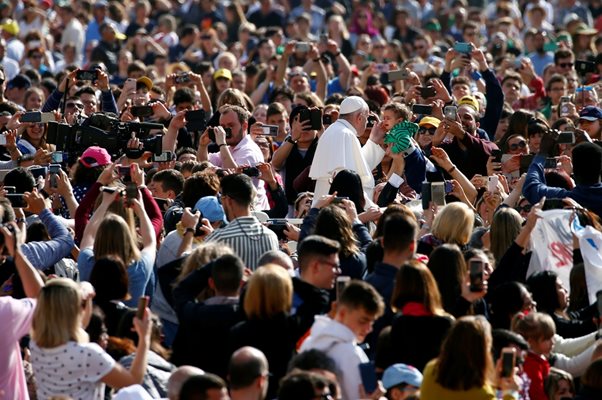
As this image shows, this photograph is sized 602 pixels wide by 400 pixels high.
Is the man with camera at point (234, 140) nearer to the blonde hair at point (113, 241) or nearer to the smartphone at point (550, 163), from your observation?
the smartphone at point (550, 163)

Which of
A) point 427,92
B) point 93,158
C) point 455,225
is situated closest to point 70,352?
point 455,225

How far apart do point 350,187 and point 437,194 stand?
0.57 m

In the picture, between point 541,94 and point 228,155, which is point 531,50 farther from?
point 228,155

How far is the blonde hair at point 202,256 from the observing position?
828 cm

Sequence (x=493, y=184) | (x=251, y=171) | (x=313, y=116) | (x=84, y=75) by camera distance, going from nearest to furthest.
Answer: (x=493, y=184) < (x=251, y=171) < (x=313, y=116) < (x=84, y=75)

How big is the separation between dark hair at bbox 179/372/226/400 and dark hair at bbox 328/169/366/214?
3.52m

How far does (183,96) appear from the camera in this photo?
13797mm

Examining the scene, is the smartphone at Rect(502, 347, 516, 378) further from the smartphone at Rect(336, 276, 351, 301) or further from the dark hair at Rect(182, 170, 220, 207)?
the dark hair at Rect(182, 170, 220, 207)

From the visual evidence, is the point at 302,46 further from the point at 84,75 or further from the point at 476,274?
the point at 476,274

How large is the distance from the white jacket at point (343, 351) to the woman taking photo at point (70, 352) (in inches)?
31.9

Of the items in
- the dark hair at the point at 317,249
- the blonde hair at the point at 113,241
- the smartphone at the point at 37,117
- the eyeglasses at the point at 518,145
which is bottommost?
the eyeglasses at the point at 518,145

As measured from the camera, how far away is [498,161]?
39.8 ft

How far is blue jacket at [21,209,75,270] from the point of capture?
930cm

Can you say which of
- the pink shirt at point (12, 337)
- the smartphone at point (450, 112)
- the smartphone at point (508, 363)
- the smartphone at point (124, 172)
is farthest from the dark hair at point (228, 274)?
the smartphone at point (450, 112)
